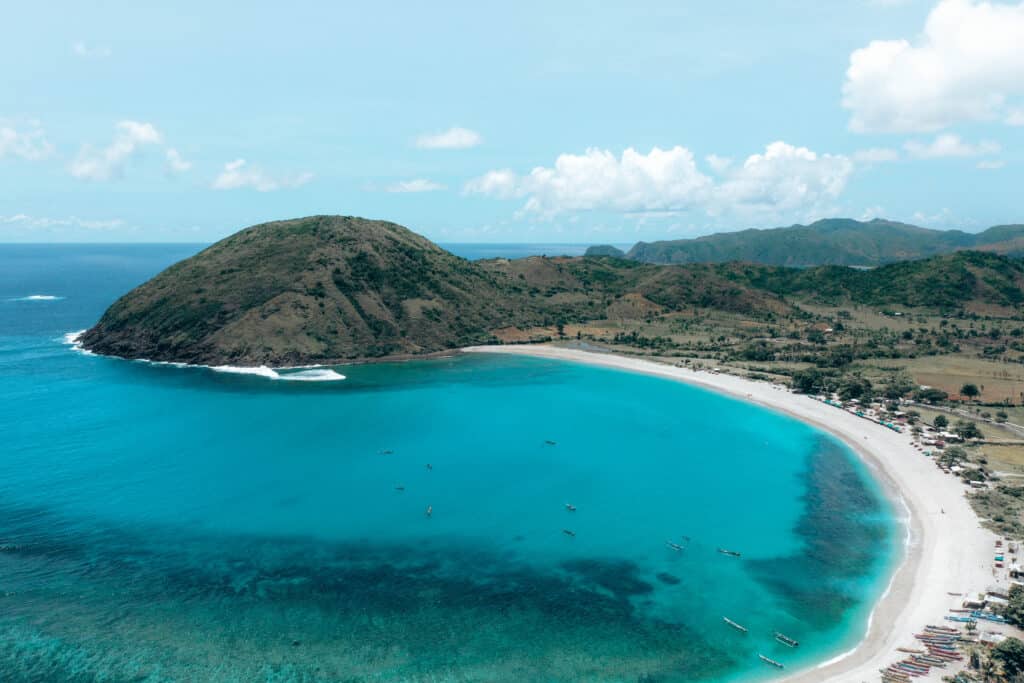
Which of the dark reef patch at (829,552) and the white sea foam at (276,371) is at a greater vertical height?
the white sea foam at (276,371)

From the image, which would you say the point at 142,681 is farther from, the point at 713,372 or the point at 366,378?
the point at 713,372

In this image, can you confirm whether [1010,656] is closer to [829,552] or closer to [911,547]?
[829,552]

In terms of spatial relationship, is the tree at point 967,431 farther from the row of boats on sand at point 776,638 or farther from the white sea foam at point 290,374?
the white sea foam at point 290,374

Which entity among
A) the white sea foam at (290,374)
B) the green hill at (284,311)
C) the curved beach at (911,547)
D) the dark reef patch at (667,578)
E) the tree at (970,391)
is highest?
the green hill at (284,311)

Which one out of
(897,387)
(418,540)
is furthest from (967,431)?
(418,540)

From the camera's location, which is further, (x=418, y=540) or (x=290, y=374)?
(x=290, y=374)

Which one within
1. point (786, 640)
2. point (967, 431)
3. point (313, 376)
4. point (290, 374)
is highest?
point (290, 374)

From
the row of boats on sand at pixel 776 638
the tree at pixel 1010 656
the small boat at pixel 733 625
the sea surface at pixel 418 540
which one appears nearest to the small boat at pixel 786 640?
the row of boats on sand at pixel 776 638
